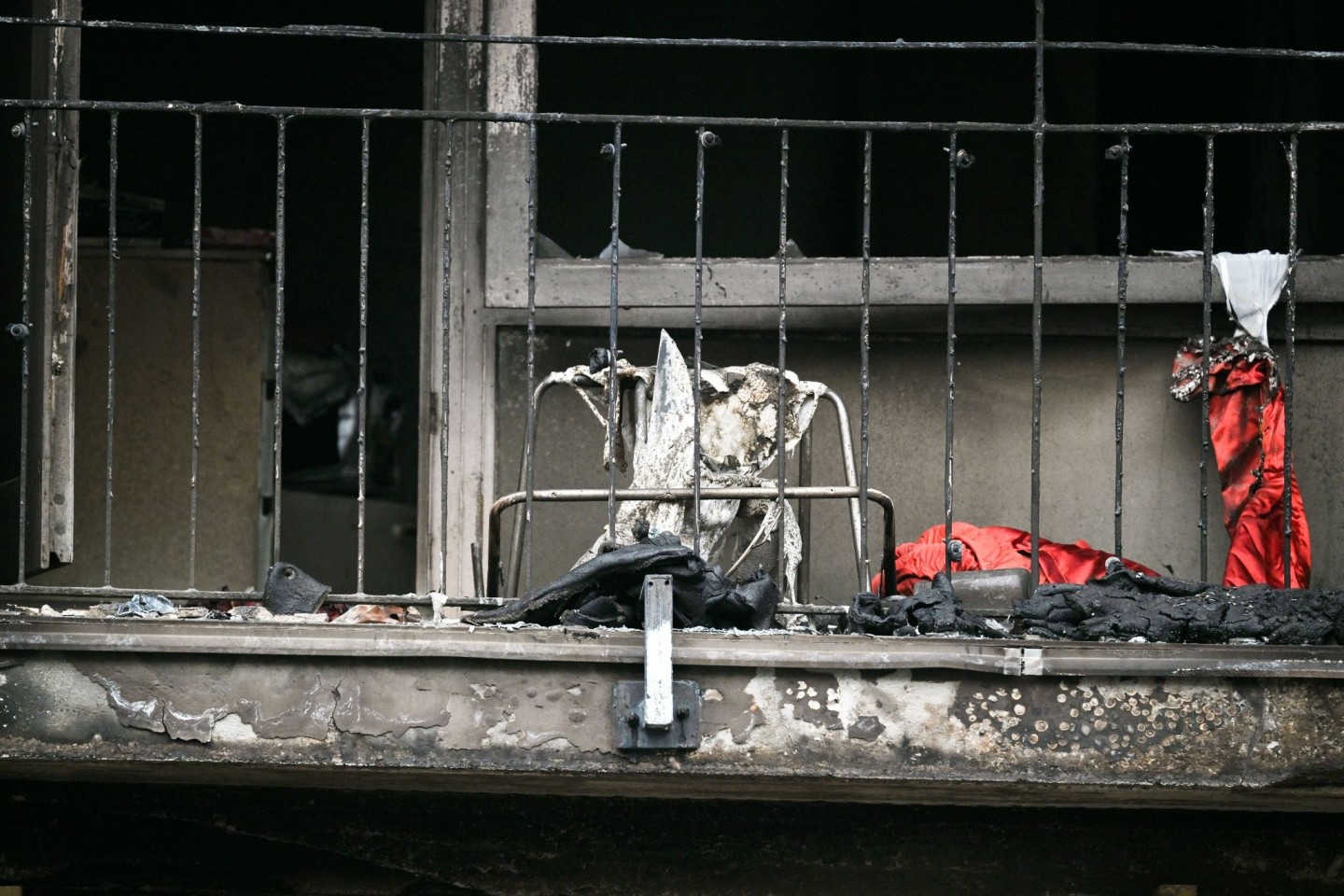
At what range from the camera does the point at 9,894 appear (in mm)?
4863

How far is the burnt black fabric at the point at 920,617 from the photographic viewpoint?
147 inches

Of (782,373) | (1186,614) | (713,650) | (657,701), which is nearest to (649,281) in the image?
(782,373)

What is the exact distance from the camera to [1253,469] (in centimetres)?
465

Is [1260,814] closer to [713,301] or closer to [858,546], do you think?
[858,546]

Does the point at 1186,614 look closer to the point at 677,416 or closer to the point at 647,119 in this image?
the point at 677,416

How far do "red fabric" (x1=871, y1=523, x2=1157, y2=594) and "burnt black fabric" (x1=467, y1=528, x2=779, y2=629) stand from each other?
2.98 feet

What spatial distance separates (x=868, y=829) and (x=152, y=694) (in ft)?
5.93

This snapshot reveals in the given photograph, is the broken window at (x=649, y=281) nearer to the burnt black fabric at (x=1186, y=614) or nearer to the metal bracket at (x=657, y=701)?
the burnt black fabric at (x=1186, y=614)

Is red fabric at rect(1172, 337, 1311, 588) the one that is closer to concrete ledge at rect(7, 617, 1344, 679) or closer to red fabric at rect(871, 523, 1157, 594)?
red fabric at rect(871, 523, 1157, 594)

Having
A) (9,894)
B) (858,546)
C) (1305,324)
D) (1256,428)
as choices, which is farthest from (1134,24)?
(9,894)

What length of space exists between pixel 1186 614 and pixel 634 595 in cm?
131

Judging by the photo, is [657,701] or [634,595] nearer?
[657,701]

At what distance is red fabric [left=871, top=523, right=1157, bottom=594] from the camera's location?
4535 mm

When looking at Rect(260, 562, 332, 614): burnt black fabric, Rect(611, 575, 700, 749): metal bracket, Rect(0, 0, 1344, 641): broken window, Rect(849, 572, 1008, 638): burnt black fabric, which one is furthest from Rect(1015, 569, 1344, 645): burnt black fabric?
Rect(260, 562, 332, 614): burnt black fabric
